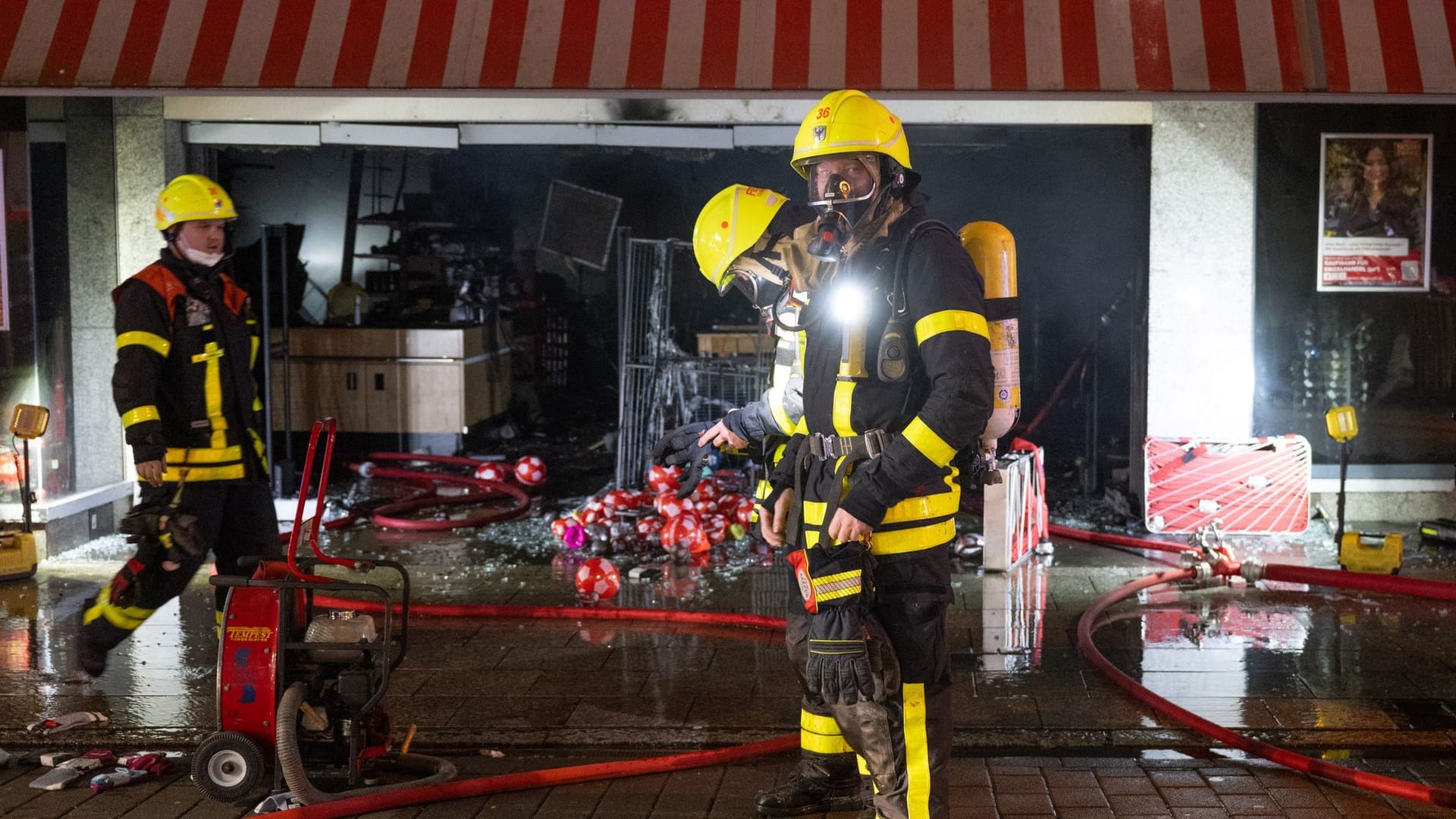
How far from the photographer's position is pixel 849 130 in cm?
429

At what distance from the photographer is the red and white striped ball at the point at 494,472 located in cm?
1173

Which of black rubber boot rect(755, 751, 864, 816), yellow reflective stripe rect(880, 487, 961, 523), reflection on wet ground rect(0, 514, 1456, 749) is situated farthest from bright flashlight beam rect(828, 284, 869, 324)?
reflection on wet ground rect(0, 514, 1456, 749)

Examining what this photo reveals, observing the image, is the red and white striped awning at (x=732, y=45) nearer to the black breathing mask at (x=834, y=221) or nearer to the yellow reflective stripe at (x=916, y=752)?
the black breathing mask at (x=834, y=221)

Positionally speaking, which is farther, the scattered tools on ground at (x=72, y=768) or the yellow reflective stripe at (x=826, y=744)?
the scattered tools on ground at (x=72, y=768)

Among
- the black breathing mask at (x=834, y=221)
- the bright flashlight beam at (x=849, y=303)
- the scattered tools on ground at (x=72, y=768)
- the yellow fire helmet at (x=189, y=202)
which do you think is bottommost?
the scattered tools on ground at (x=72, y=768)

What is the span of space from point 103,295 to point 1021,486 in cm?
667

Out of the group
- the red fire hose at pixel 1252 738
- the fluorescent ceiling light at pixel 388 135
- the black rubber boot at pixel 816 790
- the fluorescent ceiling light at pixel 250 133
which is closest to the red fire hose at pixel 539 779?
the black rubber boot at pixel 816 790

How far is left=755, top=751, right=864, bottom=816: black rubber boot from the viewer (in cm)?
476

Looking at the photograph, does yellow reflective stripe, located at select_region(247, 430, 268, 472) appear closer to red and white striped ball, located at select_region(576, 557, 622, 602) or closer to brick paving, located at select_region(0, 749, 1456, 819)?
brick paving, located at select_region(0, 749, 1456, 819)

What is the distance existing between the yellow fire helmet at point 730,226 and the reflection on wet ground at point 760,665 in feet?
6.38

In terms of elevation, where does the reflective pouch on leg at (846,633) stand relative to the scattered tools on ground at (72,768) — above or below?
above

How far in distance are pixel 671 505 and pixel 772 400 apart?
453cm

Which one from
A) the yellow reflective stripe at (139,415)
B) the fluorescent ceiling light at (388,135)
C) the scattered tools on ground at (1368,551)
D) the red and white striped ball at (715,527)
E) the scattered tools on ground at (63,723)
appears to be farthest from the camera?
the fluorescent ceiling light at (388,135)

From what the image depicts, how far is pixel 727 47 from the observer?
6.27 meters
